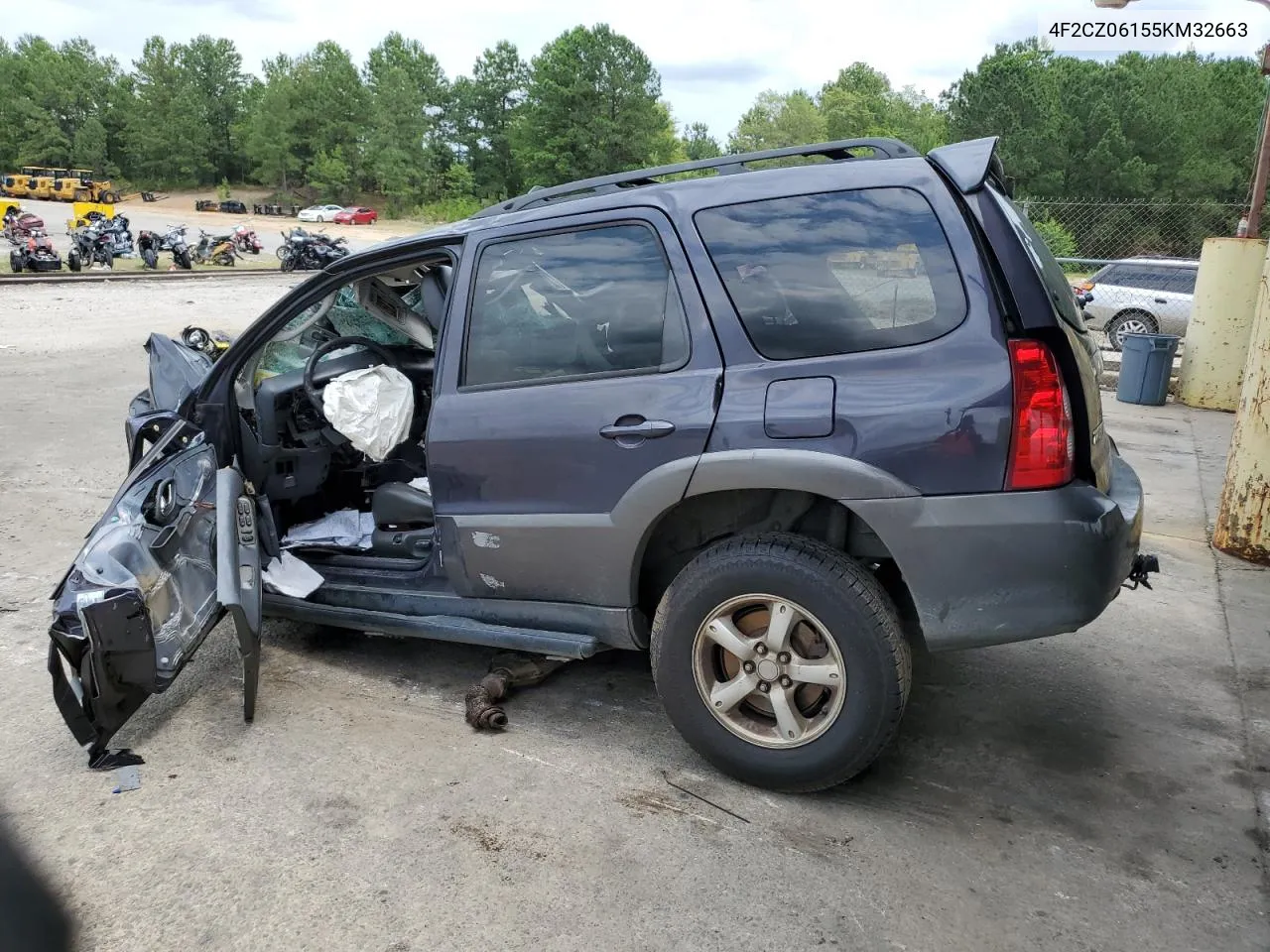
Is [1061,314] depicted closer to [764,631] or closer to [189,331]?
[764,631]

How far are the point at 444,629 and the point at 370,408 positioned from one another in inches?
42.8

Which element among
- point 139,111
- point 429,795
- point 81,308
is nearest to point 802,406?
point 429,795

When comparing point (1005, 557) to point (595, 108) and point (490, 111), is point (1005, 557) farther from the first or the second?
point (490, 111)

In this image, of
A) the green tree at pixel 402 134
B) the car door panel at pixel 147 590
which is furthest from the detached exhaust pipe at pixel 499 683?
the green tree at pixel 402 134

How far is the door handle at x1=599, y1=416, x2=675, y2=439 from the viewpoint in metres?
3.12

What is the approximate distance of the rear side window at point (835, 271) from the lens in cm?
289

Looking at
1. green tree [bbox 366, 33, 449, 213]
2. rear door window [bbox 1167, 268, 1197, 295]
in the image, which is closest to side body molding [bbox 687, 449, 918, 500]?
rear door window [bbox 1167, 268, 1197, 295]

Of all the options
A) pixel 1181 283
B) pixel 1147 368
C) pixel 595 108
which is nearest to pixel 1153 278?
pixel 1181 283

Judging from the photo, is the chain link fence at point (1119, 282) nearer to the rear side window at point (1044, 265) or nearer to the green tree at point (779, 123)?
the rear side window at point (1044, 265)

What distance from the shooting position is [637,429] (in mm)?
3158

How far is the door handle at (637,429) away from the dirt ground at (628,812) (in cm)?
114

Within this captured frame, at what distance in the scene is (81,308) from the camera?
16547 mm

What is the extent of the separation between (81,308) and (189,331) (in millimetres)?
12596

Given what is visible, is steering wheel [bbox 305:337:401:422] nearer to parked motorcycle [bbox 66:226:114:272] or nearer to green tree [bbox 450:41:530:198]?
parked motorcycle [bbox 66:226:114:272]
